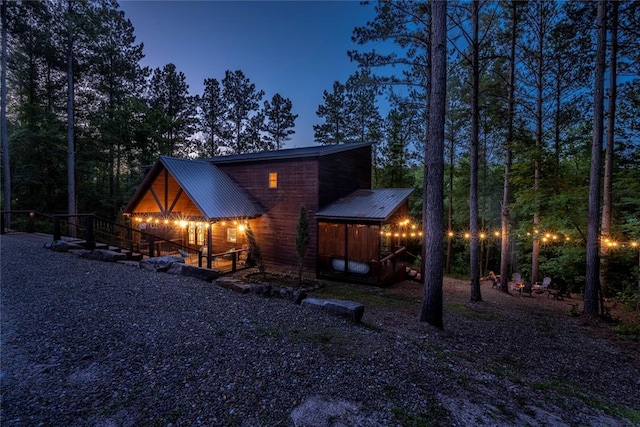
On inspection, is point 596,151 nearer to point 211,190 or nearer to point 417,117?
point 417,117

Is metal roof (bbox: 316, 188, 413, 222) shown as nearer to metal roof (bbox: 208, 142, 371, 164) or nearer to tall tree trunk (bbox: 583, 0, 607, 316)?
metal roof (bbox: 208, 142, 371, 164)

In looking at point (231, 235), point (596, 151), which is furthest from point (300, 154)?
point (596, 151)

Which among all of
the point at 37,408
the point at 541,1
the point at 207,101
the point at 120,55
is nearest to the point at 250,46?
the point at 207,101

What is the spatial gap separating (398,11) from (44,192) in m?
26.2

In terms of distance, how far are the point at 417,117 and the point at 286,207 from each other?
10.5 meters

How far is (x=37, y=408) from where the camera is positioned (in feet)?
9.78

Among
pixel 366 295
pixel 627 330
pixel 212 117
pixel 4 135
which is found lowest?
pixel 366 295

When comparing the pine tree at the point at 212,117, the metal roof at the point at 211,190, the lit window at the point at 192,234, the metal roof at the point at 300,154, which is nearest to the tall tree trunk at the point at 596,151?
the metal roof at the point at 300,154

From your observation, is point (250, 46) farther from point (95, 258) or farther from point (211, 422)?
point (211, 422)

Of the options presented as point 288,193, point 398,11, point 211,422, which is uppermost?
point 398,11

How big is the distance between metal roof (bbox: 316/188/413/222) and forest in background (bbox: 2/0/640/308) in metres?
3.26

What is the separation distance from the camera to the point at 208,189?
531 inches

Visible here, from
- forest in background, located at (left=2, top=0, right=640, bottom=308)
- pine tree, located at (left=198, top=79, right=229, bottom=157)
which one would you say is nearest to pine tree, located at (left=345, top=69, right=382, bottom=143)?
forest in background, located at (left=2, top=0, right=640, bottom=308)

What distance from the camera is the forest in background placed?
30.7ft
